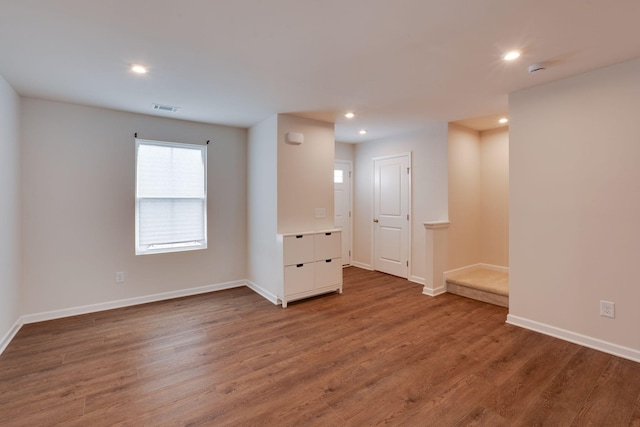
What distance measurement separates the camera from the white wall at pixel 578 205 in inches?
101

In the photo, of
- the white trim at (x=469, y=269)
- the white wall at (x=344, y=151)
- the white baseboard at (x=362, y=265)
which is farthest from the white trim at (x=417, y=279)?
the white wall at (x=344, y=151)

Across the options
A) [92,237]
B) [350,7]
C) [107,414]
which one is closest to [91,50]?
[350,7]

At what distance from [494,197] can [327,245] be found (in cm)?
289

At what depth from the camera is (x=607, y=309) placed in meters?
2.68

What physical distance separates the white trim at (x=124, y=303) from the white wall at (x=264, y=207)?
0.47 m

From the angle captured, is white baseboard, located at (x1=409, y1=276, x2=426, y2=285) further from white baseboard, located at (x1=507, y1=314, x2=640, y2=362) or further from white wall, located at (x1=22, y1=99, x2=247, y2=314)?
white wall, located at (x1=22, y1=99, x2=247, y2=314)

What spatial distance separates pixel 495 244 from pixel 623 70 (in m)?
2.96

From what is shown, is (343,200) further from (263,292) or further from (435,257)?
(263,292)

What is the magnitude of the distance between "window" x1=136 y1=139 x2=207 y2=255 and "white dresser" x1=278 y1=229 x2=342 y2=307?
144cm

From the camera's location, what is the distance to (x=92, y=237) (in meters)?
3.73

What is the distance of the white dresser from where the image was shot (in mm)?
3934

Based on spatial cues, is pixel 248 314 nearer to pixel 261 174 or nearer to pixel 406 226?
pixel 261 174

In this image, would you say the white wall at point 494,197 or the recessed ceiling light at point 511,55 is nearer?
the recessed ceiling light at point 511,55

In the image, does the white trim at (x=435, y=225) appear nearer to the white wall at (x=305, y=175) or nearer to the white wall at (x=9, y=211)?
the white wall at (x=305, y=175)
